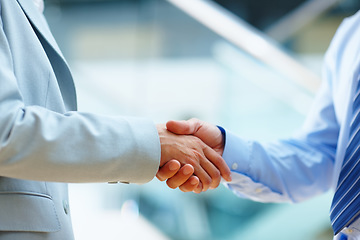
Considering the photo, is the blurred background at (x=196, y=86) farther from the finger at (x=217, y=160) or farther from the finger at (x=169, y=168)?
the finger at (x=169, y=168)

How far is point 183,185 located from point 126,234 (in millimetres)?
1830

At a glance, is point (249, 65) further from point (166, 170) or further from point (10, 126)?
point (10, 126)

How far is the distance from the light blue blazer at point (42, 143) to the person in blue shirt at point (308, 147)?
0.34 meters

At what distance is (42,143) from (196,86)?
2.29 m

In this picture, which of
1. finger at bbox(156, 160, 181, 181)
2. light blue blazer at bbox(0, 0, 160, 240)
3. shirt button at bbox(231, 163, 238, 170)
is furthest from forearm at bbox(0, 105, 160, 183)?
shirt button at bbox(231, 163, 238, 170)

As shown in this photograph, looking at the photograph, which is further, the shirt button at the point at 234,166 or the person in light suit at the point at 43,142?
the shirt button at the point at 234,166

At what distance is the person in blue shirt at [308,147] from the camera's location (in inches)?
51.8

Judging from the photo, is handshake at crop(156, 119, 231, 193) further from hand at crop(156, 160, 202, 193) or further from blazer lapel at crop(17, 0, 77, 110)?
blazer lapel at crop(17, 0, 77, 110)

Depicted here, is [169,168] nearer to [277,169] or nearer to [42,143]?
[42,143]

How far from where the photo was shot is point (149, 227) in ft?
9.63

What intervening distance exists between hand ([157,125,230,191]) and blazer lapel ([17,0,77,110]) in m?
0.20

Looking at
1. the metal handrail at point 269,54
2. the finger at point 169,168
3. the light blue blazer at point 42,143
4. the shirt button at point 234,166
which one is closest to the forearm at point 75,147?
the light blue blazer at point 42,143

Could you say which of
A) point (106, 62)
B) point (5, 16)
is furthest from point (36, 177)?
point (106, 62)

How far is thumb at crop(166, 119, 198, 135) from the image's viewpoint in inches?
46.1
